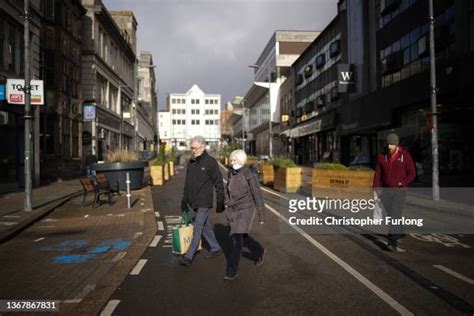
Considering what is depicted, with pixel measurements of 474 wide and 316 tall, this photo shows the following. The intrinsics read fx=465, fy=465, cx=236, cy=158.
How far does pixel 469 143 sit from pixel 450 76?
6.83 meters

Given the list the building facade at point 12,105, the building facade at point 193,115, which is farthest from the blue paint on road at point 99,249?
the building facade at point 193,115

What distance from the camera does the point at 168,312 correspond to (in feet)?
16.7

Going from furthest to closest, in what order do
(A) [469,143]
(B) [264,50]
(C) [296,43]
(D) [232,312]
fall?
(B) [264,50], (C) [296,43], (A) [469,143], (D) [232,312]

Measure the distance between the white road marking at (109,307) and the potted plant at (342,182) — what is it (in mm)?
9910

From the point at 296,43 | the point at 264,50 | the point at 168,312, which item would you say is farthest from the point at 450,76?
the point at 264,50

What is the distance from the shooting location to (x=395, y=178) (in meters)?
7.88

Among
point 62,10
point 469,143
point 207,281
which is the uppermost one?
point 62,10

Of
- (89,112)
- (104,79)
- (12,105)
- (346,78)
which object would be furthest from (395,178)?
(104,79)

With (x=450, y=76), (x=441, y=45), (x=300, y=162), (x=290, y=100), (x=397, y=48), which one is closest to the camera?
(x=450, y=76)

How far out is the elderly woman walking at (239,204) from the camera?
21.1 feet

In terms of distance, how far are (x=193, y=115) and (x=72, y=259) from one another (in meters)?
137

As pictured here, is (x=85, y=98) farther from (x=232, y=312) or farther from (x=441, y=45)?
(x=232, y=312)

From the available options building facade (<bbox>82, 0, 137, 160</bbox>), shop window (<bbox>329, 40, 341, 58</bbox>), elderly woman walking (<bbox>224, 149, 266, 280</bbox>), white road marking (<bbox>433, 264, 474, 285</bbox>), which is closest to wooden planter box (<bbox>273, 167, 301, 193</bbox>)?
white road marking (<bbox>433, 264, 474, 285</bbox>)

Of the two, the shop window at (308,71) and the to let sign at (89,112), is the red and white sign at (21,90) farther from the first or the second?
the shop window at (308,71)
